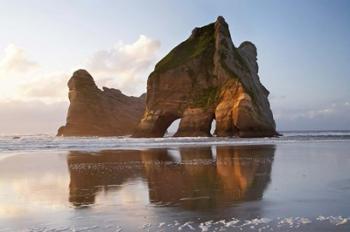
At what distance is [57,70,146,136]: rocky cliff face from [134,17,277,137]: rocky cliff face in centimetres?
2809

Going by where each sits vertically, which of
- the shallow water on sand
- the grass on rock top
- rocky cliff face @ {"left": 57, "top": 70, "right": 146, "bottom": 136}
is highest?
the grass on rock top

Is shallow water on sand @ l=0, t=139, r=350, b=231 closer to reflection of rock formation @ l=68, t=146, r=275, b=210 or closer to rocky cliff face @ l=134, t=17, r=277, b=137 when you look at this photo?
reflection of rock formation @ l=68, t=146, r=275, b=210

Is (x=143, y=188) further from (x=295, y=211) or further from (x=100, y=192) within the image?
(x=295, y=211)

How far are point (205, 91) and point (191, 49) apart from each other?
1038 centimetres

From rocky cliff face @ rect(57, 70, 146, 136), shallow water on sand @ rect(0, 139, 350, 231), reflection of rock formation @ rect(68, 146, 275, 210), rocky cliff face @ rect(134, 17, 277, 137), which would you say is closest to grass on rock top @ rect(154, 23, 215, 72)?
rocky cliff face @ rect(134, 17, 277, 137)

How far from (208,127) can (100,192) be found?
165ft

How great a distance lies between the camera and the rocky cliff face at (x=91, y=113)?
93062 mm

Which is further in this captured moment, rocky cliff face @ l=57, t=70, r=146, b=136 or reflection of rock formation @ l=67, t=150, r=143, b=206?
rocky cliff face @ l=57, t=70, r=146, b=136

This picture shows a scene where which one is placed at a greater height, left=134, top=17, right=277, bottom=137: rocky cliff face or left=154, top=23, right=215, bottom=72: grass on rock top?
left=154, top=23, right=215, bottom=72: grass on rock top

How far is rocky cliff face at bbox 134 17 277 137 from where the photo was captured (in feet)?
190

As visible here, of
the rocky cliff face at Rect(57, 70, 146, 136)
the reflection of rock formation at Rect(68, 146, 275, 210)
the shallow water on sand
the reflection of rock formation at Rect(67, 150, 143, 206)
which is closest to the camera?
the shallow water on sand

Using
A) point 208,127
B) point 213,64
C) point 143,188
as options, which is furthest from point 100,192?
point 213,64

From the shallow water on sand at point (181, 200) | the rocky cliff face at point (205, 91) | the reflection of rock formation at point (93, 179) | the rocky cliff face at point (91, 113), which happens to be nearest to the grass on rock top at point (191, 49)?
the rocky cliff face at point (205, 91)

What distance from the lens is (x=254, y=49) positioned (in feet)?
293
